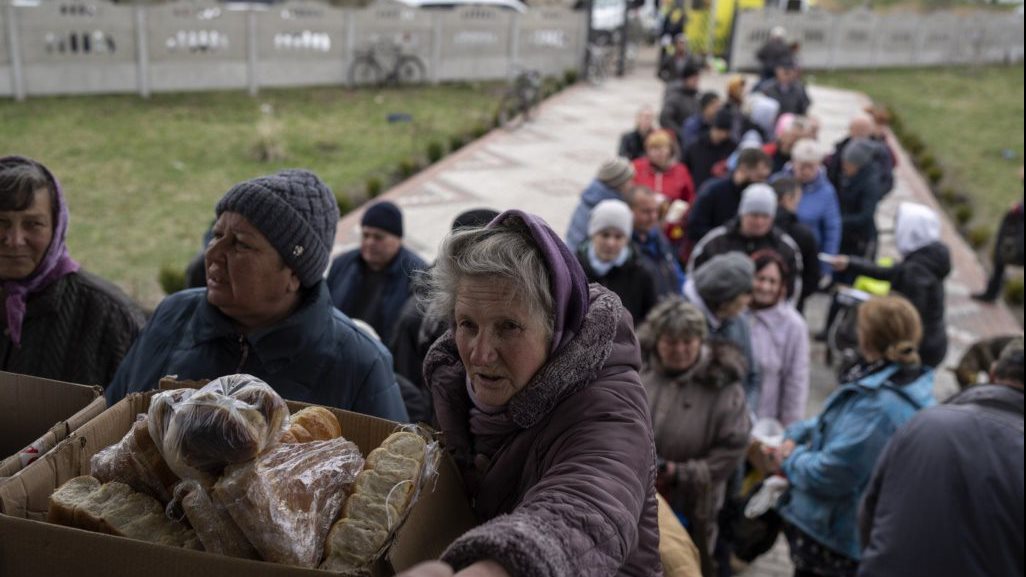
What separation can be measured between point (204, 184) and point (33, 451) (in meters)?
12.5

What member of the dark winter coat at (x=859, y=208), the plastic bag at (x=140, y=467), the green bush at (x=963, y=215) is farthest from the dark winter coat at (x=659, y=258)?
the green bush at (x=963, y=215)

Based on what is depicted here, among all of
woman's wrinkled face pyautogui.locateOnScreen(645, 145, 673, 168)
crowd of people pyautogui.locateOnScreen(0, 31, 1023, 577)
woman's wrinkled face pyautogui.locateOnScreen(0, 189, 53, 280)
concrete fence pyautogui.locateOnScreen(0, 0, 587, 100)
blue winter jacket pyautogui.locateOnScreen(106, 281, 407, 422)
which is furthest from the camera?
concrete fence pyautogui.locateOnScreen(0, 0, 587, 100)

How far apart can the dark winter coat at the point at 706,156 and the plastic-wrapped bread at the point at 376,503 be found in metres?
9.06

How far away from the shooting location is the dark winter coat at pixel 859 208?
31.3 ft

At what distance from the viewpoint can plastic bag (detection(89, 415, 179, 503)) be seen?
60.6 inches

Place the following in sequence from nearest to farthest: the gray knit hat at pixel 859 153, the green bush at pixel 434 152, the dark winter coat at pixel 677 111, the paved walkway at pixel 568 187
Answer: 1. the gray knit hat at pixel 859 153
2. the paved walkway at pixel 568 187
3. the dark winter coat at pixel 677 111
4. the green bush at pixel 434 152

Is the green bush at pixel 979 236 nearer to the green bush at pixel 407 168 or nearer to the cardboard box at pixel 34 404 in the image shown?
the green bush at pixel 407 168

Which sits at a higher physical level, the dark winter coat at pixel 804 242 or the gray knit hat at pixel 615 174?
the gray knit hat at pixel 615 174

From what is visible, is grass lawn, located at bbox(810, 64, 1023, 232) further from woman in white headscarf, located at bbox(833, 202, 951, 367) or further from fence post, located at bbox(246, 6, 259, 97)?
fence post, located at bbox(246, 6, 259, 97)

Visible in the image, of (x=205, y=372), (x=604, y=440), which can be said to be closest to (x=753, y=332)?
(x=205, y=372)

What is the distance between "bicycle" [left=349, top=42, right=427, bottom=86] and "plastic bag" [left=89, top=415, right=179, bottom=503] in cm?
2146

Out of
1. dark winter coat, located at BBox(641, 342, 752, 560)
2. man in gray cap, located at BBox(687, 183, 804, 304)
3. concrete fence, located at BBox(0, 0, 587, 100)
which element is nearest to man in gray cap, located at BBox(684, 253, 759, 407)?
dark winter coat, located at BBox(641, 342, 752, 560)

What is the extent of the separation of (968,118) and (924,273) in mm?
18043

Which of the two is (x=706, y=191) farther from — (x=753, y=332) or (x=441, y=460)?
(x=441, y=460)
